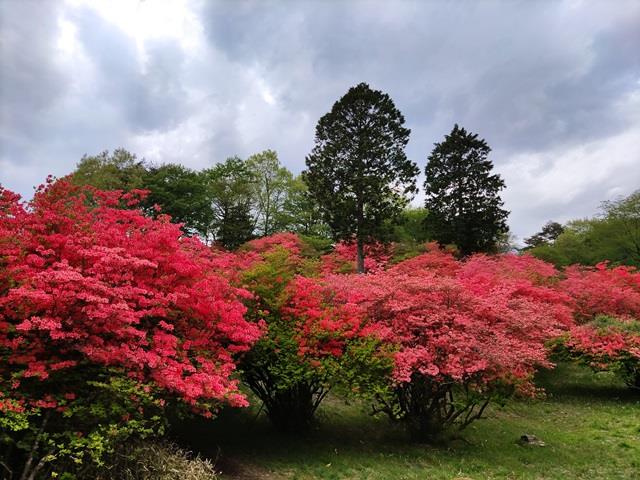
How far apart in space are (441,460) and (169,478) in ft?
20.1

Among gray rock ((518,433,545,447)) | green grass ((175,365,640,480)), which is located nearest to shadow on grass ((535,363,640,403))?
green grass ((175,365,640,480))

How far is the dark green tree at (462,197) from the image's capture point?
29656mm

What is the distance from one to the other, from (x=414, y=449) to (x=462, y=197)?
76.1 ft

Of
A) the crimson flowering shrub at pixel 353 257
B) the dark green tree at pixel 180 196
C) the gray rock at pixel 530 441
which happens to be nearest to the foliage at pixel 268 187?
the dark green tree at pixel 180 196

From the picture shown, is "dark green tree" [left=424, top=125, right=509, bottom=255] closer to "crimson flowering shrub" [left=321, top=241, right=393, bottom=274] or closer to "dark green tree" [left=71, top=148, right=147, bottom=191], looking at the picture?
"crimson flowering shrub" [left=321, top=241, right=393, bottom=274]

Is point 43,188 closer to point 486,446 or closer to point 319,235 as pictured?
point 486,446

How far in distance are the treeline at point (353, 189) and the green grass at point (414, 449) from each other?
13745 millimetres

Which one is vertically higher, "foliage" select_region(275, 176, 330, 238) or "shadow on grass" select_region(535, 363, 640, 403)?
"foliage" select_region(275, 176, 330, 238)

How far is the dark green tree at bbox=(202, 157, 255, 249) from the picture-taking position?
3462cm

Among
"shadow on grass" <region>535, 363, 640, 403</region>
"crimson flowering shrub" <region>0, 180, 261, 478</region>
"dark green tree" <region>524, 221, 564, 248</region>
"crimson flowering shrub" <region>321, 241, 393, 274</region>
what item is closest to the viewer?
"crimson flowering shrub" <region>0, 180, 261, 478</region>

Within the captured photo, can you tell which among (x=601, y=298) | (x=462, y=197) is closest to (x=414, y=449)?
(x=601, y=298)

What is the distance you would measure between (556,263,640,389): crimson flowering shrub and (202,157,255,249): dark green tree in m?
23.4

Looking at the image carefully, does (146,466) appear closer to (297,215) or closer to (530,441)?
(530,441)

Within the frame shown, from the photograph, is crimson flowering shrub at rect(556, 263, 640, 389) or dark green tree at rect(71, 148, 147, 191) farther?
dark green tree at rect(71, 148, 147, 191)
